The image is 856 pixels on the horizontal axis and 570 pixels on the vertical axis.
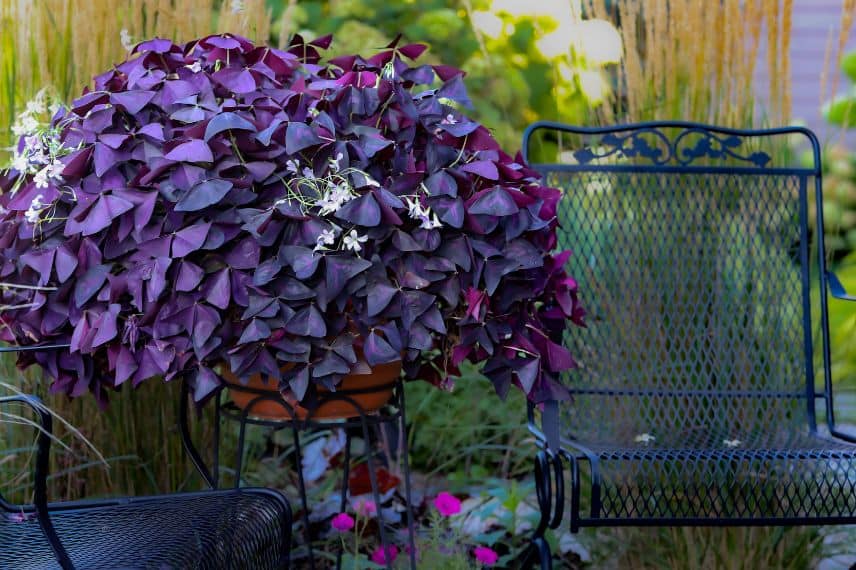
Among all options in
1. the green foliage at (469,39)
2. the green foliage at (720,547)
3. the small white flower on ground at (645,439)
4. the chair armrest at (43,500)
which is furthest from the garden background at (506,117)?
the green foliage at (469,39)

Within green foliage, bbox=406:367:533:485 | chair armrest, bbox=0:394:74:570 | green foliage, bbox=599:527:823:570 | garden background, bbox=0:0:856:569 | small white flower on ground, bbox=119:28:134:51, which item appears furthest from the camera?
green foliage, bbox=406:367:533:485

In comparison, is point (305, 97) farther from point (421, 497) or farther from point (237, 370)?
point (421, 497)

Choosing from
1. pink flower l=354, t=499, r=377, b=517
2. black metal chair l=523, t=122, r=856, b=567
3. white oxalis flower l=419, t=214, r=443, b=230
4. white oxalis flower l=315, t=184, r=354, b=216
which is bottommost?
pink flower l=354, t=499, r=377, b=517

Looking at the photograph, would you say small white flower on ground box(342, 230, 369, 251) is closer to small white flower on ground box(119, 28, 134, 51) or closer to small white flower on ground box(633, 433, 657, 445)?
small white flower on ground box(119, 28, 134, 51)

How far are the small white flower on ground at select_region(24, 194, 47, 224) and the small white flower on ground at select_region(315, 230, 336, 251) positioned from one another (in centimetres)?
50

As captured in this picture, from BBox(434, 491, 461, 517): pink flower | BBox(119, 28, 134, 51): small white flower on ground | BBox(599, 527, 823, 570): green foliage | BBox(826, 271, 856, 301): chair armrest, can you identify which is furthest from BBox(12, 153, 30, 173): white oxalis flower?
BBox(826, 271, 856, 301): chair armrest

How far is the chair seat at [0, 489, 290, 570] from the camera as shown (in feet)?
4.83

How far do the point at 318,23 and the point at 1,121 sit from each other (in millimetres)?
2662

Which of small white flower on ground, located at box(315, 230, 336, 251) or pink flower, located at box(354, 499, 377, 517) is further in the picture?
pink flower, located at box(354, 499, 377, 517)

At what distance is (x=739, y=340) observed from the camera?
2375 mm

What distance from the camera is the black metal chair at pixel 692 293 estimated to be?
7.62ft

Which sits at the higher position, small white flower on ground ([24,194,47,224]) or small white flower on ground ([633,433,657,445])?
small white flower on ground ([24,194,47,224])

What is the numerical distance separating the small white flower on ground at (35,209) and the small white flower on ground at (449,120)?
0.70 m

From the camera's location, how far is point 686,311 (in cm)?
→ 238
